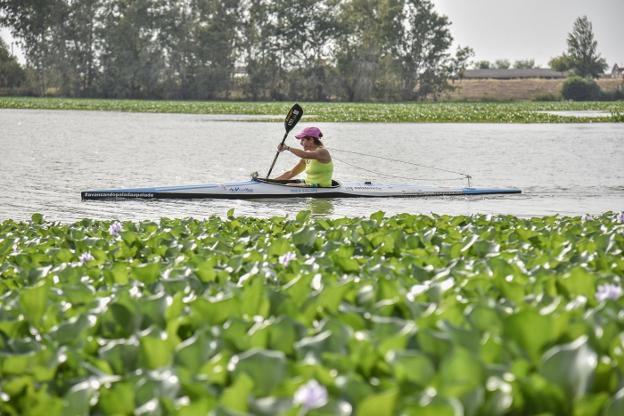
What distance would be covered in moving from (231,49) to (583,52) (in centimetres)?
7242

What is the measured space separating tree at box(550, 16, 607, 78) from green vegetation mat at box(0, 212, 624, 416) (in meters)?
149

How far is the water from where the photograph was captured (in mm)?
16828

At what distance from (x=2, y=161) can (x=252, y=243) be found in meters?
21.1

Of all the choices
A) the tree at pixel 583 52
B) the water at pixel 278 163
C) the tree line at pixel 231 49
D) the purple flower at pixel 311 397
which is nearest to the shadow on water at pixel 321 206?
the water at pixel 278 163

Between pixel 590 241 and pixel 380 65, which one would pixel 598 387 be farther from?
pixel 380 65

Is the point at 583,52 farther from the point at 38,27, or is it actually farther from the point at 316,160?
the point at 316,160

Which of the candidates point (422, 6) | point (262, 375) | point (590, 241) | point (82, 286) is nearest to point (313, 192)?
point (590, 241)

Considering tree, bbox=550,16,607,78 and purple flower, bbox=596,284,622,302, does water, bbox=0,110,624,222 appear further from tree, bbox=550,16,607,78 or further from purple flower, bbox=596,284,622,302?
tree, bbox=550,16,607,78

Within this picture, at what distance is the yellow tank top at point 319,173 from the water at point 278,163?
349mm

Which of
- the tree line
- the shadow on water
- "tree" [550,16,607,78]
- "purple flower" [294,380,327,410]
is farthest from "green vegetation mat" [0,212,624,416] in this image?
"tree" [550,16,607,78]

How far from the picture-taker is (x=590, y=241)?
6.74m

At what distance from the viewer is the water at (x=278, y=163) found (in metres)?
16.8

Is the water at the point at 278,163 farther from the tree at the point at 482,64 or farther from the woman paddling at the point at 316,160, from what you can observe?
the tree at the point at 482,64

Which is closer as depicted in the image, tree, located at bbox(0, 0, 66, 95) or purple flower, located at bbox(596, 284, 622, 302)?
purple flower, located at bbox(596, 284, 622, 302)
